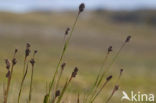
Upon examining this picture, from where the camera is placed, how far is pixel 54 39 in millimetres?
82312

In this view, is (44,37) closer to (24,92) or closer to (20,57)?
(20,57)

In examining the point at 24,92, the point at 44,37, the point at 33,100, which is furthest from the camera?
the point at 44,37

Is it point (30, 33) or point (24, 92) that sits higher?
point (30, 33)

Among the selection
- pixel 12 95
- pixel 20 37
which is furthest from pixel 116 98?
pixel 20 37

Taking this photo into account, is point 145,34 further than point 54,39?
Yes

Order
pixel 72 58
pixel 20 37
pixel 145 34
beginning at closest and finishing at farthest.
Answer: pixel 72 58 → pixel 20 37 → pixel 145 34

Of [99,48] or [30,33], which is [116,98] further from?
[30,33]

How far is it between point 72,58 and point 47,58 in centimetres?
655

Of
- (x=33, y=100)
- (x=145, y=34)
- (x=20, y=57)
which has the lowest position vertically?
(x=33, y=100)

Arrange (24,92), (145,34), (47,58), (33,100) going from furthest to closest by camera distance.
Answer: (145,34) < (47,58) < (24,92) < (33,100)

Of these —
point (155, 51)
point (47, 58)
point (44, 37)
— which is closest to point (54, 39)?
point (44, 37)

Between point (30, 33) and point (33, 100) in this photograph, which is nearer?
point (33, 100)

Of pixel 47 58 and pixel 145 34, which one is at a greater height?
pixel 145 34

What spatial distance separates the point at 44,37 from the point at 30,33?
2836mm
